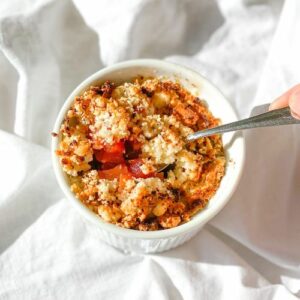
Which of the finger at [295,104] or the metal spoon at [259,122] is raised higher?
the finger at [295,104]

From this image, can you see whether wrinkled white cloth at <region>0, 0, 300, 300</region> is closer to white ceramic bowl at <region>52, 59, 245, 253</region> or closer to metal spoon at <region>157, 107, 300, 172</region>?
white ceramic bowl at <region>52, 59, 245, 253</region>

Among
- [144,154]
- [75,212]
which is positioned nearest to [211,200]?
[144,154]

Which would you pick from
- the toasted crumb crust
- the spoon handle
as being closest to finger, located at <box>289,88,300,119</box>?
the spoon handle

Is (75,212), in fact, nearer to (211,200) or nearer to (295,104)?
(211,200)

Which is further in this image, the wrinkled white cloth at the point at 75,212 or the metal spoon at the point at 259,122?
the wrinkled white cloth at the point at 75,212

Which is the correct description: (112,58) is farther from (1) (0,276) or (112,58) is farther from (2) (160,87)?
(1) (0,276)

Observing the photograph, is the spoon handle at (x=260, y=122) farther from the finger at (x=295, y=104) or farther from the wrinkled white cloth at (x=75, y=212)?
the wrinkled white cloth at (x=75, y=212)

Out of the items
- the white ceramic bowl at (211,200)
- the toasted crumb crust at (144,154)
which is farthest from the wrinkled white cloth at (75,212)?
the toasted crumb crust at (144,154)
